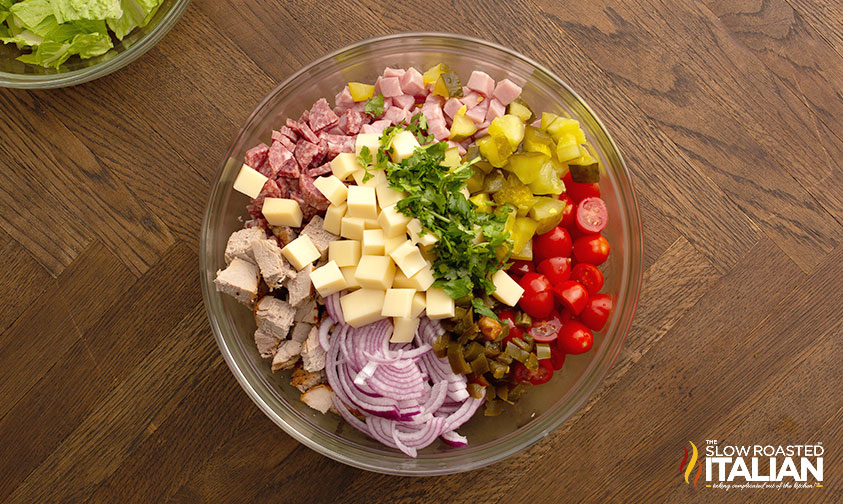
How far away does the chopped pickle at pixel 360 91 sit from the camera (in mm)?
1846

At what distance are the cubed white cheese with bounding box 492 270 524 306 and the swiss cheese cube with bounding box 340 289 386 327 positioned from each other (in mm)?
349

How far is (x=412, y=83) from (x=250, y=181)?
2.02 ft

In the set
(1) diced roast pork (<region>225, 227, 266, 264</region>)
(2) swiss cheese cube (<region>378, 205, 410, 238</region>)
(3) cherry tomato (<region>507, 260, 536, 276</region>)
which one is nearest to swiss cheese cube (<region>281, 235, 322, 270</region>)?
(1) diced roast pork (<region>225, 227, 266, 264</region>)

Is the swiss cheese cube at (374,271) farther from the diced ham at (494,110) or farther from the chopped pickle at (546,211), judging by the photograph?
the diced ham at (494,110)

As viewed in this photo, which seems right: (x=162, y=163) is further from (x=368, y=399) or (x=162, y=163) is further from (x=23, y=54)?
(x=368, y=399)

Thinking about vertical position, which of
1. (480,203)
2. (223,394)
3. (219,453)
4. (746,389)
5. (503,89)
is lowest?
(746,389)

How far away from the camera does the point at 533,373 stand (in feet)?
5.79

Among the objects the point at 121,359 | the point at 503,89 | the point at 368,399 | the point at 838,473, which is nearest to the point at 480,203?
the point at 503,89

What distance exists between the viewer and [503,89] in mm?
1805

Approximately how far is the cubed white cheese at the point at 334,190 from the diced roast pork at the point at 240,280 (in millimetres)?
345

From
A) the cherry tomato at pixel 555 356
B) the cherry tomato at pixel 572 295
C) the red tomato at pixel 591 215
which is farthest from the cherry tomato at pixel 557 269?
the cherry tomato at pixel 555 356

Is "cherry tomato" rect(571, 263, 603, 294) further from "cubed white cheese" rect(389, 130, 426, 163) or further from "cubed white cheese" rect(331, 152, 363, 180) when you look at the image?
"cubed white cheese" rect(331, 152, 363, 180)

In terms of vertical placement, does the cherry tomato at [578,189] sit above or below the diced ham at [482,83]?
below

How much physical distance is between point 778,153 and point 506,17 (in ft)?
3.81
